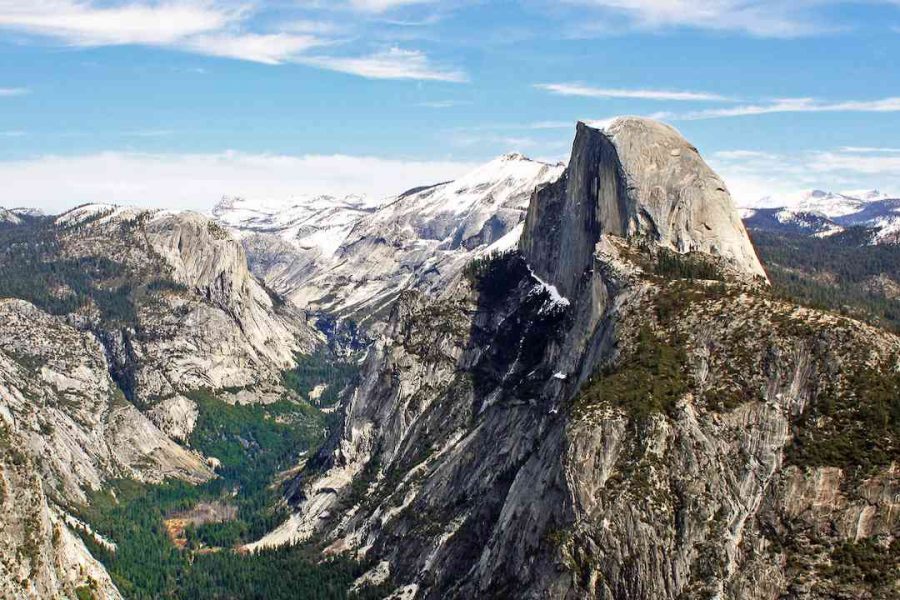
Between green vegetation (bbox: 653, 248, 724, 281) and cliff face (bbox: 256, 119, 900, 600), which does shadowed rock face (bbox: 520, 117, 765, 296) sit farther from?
cliff face (bbox: 256, 119, 900, 600)

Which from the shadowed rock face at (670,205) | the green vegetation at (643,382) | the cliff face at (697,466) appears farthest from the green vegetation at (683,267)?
the green vegetation at (643,382)

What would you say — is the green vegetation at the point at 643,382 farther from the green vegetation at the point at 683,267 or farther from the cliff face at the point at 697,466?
the green vegetation at the point at 683,267

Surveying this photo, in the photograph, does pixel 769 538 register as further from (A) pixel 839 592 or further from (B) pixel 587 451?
(B) pixel 587 451

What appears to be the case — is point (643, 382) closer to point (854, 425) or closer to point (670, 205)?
point (854, 425)

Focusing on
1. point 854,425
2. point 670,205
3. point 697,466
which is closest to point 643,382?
point 697,466

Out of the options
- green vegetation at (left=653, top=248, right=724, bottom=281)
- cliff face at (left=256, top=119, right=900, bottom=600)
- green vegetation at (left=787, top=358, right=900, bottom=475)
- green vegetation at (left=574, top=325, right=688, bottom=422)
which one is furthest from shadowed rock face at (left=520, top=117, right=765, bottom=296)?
green vegetation at (left=787, top=358, right=900, bottom=475)

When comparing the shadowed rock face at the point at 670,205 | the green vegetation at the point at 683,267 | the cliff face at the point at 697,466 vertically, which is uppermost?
the shadowed rock face at the point at 670,205
